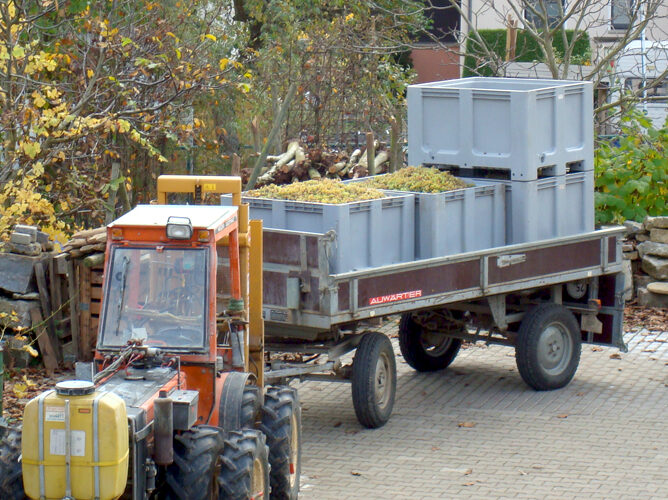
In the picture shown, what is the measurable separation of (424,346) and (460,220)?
2079 millimetres

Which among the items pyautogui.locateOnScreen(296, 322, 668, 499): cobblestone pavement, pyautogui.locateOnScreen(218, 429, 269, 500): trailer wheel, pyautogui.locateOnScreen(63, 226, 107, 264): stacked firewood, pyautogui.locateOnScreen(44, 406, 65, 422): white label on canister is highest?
pyautogui.locateOnScreen(63, 226, 107, 264): stacked firewood

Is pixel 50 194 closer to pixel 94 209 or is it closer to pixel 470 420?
pixel 94 209

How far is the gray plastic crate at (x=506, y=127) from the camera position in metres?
11.9

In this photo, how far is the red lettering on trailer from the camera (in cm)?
1064

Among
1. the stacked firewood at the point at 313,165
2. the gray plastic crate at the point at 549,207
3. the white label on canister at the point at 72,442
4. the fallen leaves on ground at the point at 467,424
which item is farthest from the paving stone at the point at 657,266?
the white label on canister at the point at 72,442

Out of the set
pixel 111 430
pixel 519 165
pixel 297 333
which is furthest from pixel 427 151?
pixel 111 430

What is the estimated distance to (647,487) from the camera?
948 centimetres

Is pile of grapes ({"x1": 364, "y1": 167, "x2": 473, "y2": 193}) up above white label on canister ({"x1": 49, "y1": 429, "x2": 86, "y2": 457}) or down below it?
above

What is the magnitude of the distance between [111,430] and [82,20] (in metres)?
8.95

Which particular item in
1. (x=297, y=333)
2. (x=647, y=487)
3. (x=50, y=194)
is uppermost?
(x=50, y=194)

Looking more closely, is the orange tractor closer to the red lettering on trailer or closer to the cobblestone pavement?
the cobblestone pavement

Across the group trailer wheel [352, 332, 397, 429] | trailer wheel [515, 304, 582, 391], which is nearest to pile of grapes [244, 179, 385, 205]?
trailer wheel [352, 332, 397, 429]

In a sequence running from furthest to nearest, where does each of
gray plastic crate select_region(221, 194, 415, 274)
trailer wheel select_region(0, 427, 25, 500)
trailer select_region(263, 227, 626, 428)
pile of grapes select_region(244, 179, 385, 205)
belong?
1. pile of grapes select_region(244, 179, 385, 205)
2. gray plastic crate select_region(221, 194, 415, 274)
3. trailer select_region(263, 227, 626, 428)
4. trailer wheel select_region(0, 427, 25, 500)

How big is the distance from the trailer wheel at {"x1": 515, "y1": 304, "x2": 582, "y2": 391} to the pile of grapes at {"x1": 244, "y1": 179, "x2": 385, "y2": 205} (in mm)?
2224
